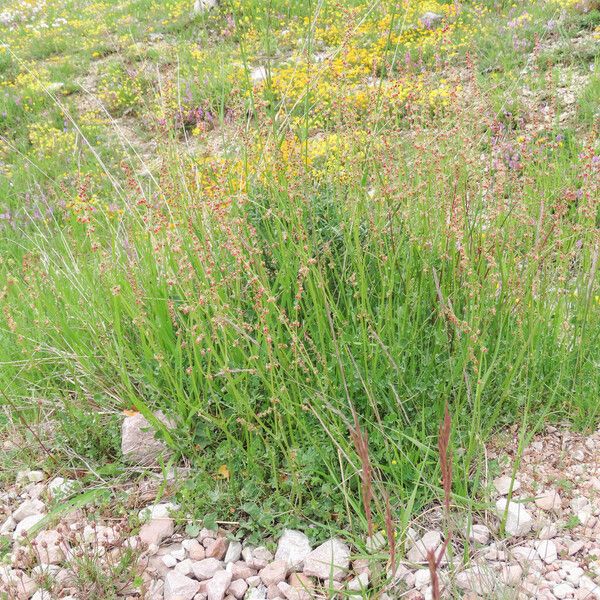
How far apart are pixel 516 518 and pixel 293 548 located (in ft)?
2.43

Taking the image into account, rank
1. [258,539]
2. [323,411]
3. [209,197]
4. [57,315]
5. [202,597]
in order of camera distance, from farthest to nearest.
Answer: [57,315], [209,197], [323,411], [258,539], [202,597]

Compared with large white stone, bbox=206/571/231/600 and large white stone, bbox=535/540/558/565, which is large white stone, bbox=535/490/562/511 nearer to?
large white stone, bbox=535/540/558/565

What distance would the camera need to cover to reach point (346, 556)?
6.99 ft

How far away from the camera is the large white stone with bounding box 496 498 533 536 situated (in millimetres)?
2148

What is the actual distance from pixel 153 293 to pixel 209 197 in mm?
517

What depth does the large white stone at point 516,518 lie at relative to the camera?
2148 millimetres

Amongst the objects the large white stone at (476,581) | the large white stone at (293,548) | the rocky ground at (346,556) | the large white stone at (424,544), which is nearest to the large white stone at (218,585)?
the rocky ground at (346,556)

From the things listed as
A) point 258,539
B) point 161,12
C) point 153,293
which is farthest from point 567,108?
point 161,12

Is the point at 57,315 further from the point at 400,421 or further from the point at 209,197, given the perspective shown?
the point at 400,421

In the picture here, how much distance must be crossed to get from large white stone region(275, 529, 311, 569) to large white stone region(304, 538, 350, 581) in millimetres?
30

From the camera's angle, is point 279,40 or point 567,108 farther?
point 279,40

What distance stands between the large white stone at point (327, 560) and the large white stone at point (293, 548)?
0.10ft

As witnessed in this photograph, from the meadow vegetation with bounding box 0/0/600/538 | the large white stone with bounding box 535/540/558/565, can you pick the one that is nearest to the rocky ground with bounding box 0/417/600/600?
the large white stone with bounding box 535/540/558/565

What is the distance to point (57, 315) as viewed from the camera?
10.4 ft
